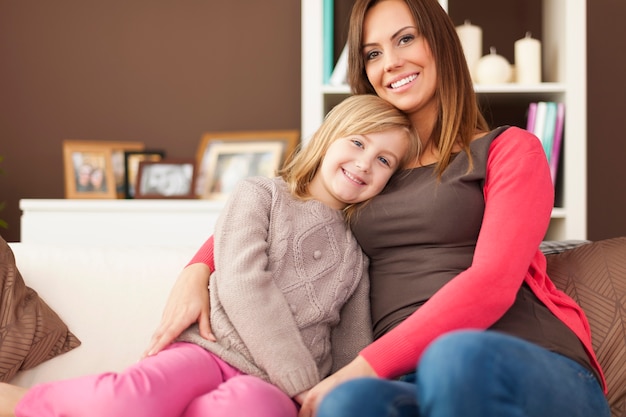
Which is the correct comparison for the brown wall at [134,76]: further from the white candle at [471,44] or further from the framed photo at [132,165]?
the white candle at [471,44]

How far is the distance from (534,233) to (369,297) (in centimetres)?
41

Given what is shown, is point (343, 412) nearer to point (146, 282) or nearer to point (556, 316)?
point (556, 316)

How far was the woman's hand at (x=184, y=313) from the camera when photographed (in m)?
1.44

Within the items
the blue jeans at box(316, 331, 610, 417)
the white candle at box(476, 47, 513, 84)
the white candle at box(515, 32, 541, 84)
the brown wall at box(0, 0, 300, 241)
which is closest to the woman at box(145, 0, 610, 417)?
the blue jeans at box(316, 331, 610, 417)

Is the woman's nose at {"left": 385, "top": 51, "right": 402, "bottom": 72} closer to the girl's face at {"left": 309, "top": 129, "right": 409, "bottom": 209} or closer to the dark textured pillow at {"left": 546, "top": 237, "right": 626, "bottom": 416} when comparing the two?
the girl's face at {"left": 309, "top": 129, "right": 409, "bottom": 209}

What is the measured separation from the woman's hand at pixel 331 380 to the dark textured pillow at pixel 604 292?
2.01 ft

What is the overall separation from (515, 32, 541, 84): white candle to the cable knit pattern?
1.13 metres

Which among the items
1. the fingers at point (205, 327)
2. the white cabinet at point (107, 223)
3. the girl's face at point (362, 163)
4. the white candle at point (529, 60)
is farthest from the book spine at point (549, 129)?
the fingers at point (205, 327)

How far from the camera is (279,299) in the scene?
1418 mm

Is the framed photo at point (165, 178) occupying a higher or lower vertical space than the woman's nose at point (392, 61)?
lower

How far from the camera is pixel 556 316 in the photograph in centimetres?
138

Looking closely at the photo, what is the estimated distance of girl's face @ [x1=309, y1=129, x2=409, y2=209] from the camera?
1.60 metres

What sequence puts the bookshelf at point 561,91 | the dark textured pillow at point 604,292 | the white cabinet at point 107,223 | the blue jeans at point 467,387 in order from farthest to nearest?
the white cabinet at point 107,223 → the bookshelf at point 561,91 → the dark textured pillow at point 604,292 → the blue jeans at point 467,387

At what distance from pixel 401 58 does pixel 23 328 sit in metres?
1.09
